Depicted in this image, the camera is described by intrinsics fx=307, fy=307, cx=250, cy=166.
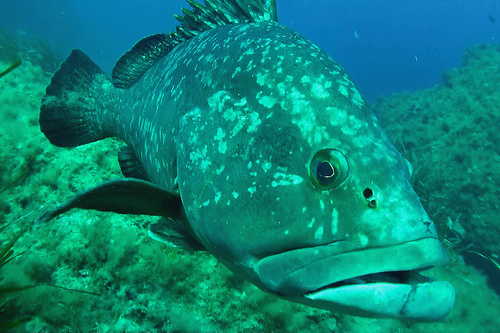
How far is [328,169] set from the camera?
6.02ft

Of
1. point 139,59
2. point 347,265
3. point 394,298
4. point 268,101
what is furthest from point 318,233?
point 139,59

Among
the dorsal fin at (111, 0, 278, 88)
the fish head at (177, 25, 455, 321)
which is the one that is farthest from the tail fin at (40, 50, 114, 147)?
the fish head at (177, 25, 455, 321)

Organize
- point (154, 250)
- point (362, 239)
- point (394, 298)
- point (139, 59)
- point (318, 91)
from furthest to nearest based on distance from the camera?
point (139, 59), point (154, 250), point (318, 91), point (362, 239), point (394, 298)

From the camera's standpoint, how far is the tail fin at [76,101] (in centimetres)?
427

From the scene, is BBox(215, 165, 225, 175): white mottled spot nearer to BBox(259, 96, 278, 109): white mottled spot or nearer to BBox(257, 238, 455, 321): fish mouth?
BBox(259, 96, 278, 109): white mottled spot

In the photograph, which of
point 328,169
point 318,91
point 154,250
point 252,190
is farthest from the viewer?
point 154,250

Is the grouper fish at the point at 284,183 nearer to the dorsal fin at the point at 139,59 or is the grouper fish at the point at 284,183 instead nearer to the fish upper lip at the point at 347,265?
the fish upper lip at the point at 347,265

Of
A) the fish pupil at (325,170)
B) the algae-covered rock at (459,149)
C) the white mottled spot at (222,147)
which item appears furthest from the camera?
the algae-covered rock at (459,149)

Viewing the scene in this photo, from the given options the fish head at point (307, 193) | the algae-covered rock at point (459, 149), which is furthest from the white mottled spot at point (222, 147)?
the algae-covered rock at point (459, 149)

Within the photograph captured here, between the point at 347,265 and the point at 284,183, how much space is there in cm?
59

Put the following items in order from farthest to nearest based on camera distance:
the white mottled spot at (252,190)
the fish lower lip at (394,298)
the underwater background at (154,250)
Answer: the underwater background at (154,250) < the white mottled spot at (252,190) < the fish lower lip at (394,298)

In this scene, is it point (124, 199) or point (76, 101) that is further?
point (76, 101)

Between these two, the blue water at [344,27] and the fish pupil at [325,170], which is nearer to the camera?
the fish pupil at [325,170]

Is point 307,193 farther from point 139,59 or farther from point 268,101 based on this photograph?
point 139,59
